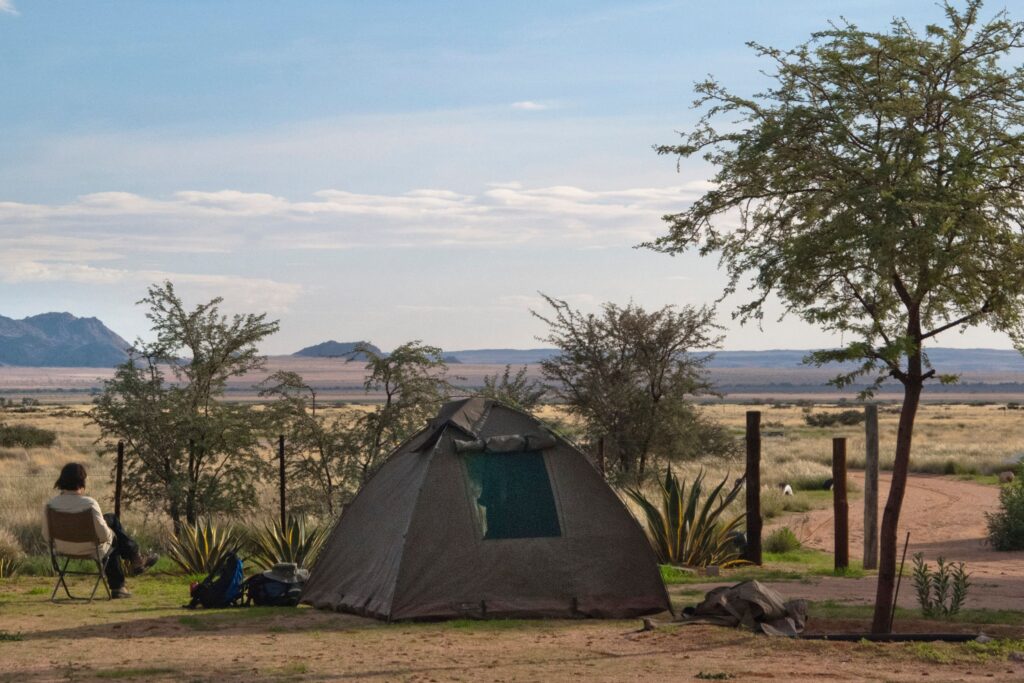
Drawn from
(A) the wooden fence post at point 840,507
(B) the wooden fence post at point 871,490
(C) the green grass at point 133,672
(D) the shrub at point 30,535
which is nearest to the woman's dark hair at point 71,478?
(C) the green grass at point 133,672

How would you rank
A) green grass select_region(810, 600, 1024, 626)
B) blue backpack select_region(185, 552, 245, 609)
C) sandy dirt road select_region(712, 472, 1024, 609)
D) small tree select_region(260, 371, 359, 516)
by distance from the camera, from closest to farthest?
green grass select_region(810, 600, 1024, 626) → blue backpack select_region(185, 552, 245, 609) → sandy dirt road select_region(712, 472, 1024, 609) → small tree select_region(260, 371, 359, 516)

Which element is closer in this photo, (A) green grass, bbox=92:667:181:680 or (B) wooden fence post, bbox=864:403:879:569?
(A) green grass, bbox=92:667:181:680

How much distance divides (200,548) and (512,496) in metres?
6.16

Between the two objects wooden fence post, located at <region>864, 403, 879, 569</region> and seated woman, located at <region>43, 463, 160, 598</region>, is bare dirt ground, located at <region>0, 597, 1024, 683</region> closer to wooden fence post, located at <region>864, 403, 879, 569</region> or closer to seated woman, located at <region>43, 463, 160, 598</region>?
seated woman, located at <region>43, 463, 160, 598</region>

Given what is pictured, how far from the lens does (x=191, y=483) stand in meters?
21.2

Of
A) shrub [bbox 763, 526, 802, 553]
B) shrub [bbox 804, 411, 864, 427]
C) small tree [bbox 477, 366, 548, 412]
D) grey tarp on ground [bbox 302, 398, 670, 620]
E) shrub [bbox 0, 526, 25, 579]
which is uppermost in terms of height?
small tree [bbox 477, 366, 548, 412]

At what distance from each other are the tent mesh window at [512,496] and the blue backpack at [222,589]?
114 inches

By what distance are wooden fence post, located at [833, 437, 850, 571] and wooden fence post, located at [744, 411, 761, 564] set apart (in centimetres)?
110

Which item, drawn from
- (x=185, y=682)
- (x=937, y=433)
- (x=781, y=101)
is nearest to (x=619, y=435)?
(x=781, y=101)

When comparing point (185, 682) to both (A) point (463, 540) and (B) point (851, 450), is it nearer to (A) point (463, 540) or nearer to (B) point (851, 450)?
(A) point (463, 540)

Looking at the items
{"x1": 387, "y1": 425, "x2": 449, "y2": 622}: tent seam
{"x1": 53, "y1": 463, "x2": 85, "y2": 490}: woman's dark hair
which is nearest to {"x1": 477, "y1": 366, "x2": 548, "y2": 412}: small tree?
{"x1": 53, "y1": 463, "x2": 85, "y2": 490}: woman's dark hair

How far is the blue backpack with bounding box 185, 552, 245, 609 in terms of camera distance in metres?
14.2

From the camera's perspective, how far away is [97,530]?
47.7ft

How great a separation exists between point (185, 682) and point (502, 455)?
16.0 feet
